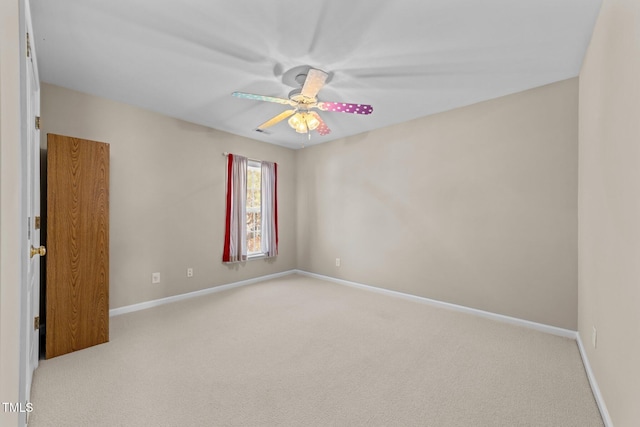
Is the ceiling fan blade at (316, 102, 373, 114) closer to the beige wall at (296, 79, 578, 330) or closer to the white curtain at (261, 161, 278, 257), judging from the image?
the beige wall at (296, 79, 578, 330)

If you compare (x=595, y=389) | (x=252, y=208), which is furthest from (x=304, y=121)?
(x=595, y=389)

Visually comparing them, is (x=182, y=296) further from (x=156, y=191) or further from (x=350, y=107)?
(x=350, y=107)

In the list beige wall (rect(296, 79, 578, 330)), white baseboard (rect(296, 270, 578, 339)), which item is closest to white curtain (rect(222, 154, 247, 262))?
beige wall (rect(296, 79, 578, 330))

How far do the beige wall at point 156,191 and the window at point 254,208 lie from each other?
0.29 m

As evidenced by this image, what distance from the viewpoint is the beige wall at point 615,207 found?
1223 mm

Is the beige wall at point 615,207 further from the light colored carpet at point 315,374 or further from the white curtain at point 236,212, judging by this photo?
the white curtain at point 236,212

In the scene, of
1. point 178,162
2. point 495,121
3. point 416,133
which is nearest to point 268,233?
point 178,162

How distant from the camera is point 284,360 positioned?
7.30 ft

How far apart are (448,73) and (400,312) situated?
103 inches

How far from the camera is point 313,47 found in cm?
214

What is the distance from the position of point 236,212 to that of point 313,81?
8.69 feet

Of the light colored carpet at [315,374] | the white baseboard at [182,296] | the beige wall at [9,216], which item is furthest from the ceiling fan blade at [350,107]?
the white baseboard at [182,296]

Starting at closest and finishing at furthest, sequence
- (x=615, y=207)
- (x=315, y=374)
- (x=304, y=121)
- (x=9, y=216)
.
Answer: (x=9, y=216), (x=615, y=207), (x=315, y=374), (x=304, y=121)

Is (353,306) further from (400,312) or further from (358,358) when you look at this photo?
(358,358)
